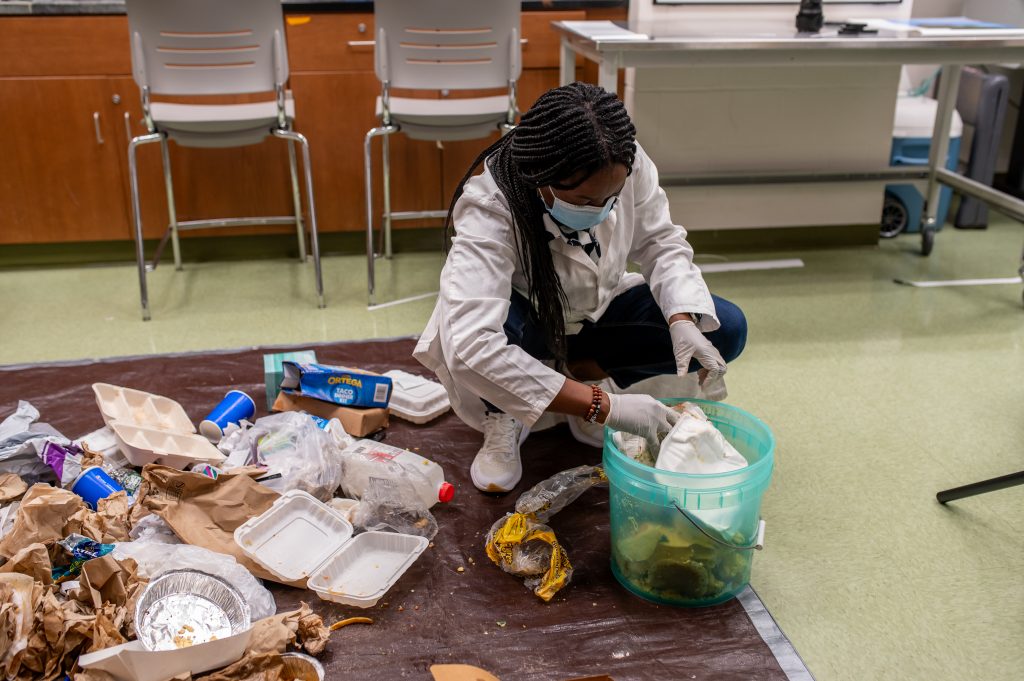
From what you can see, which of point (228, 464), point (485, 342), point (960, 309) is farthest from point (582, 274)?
point (960, 309)

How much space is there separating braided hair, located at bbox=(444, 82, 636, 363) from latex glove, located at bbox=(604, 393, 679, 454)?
0.30m

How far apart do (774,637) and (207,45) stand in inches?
87.8

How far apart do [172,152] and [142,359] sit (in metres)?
1.05

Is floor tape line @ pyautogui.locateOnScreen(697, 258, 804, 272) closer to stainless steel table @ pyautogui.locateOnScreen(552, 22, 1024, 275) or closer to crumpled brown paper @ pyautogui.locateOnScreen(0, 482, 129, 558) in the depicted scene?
stainless steel table @ pyautogui.locateOnScreen(552, 22, 1024, 275)

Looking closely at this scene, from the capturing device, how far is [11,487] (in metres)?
1.65

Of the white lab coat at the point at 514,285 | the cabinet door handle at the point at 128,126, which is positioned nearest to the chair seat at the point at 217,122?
the cabinet door handle at the point at 128,126

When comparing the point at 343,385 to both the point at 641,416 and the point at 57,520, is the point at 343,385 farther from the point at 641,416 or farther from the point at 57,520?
the point at 641,416

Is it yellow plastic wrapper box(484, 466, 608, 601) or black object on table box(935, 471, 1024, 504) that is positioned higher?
black object on table box(935, 471, 1024, 504)

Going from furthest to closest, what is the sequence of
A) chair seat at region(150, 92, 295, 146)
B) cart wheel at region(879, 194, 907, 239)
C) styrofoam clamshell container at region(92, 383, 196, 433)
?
cart wheel at region(879, 194, 907, 239), chair seat at region(150, 92, 295, 146), styrofoam clamshell container at region(92, 383, 196, 433)

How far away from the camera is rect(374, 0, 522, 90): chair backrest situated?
2637 mm

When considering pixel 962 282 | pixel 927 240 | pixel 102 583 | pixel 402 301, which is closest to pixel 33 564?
Answer: pixel 102 583

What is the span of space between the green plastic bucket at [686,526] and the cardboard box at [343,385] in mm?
693

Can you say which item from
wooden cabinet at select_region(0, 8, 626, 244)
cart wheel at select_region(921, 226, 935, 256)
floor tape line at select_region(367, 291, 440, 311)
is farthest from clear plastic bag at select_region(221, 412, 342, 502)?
cart wheel at select_region(921, 226, 935, 256)

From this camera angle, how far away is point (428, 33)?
2.68 metres
